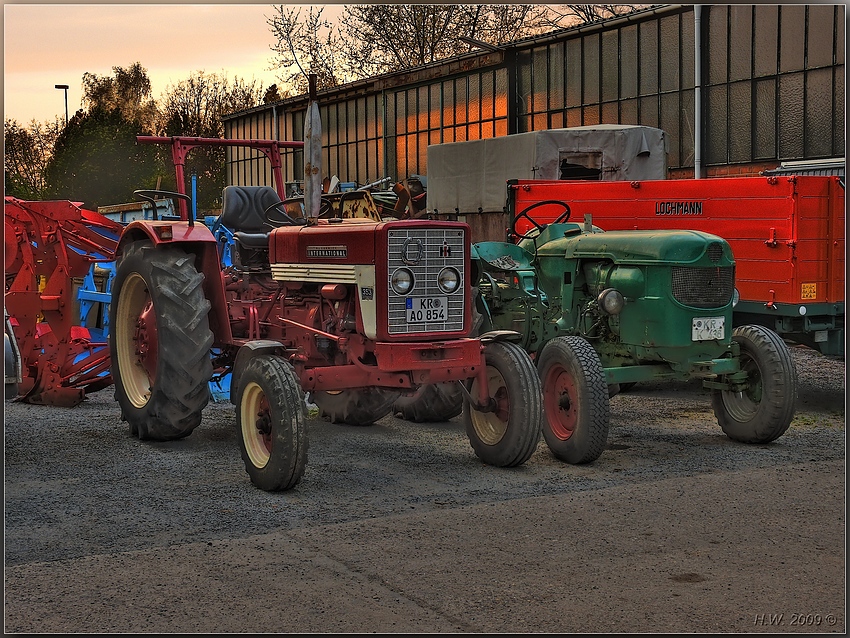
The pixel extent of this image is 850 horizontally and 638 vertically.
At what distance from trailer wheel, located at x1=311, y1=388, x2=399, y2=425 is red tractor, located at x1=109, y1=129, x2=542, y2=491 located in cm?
1

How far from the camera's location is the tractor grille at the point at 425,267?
605 centimetres

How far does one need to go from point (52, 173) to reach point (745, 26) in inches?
519

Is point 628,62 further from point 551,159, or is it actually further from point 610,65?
point 551,159

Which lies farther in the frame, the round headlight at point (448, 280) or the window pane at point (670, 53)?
the window pane at point (670, 53)

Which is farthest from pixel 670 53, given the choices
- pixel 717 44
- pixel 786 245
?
pixel 786 245

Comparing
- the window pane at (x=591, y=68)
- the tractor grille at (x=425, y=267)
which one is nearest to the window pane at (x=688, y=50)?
the window pane at (x=591, y=68)

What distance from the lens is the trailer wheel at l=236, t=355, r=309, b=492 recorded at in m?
5.79

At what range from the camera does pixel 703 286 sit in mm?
7250

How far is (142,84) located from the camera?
85.8 feet

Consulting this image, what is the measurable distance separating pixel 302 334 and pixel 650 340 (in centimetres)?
234

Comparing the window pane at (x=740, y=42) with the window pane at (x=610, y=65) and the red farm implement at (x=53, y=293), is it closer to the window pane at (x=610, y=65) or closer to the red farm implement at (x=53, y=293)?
the window pane at (x=610, y=65)

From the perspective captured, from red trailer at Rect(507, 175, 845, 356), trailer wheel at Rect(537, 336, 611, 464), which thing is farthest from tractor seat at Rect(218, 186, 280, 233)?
red trailer at Rect(507, 175, 845, 356)

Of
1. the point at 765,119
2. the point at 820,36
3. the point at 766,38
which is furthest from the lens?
the point at 765,119

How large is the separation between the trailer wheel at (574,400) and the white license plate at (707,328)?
75 cm
